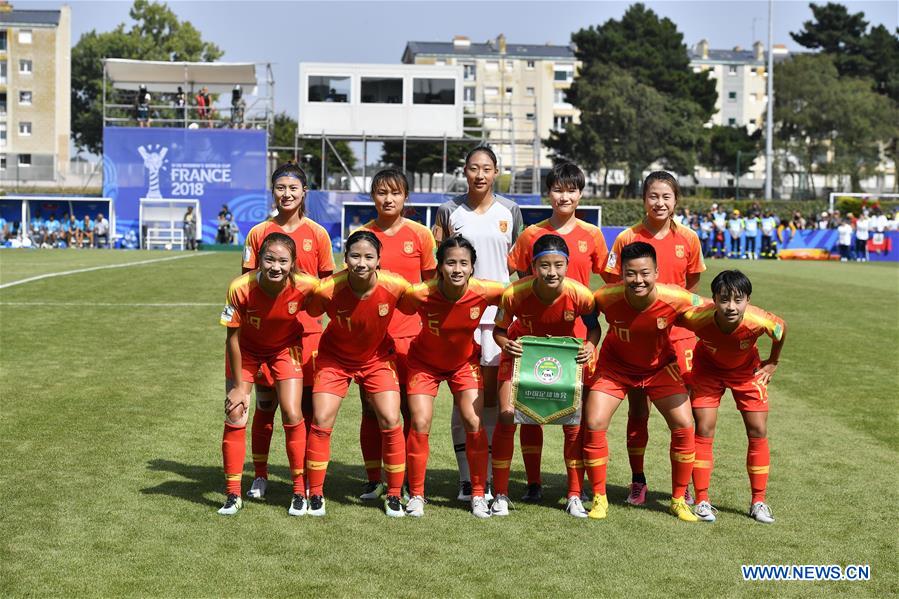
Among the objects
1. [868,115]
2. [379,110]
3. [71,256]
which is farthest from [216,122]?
[868,115]

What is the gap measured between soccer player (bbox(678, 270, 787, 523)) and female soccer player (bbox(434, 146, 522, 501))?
1.26 m

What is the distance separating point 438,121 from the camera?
1778 inches

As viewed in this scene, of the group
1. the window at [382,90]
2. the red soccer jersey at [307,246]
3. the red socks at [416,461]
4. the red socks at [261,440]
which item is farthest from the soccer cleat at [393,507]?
the window at [382,90]

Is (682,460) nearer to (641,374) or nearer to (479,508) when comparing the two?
(641,374)

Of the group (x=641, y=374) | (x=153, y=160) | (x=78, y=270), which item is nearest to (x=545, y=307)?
(x=641, y=374)

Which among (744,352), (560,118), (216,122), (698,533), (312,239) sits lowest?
(698,533)

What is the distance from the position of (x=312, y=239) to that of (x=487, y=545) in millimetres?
2450

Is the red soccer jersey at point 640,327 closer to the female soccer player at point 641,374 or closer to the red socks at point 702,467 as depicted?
the female soccer player at point 641,374

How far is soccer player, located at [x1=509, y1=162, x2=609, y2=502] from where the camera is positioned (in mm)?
6820

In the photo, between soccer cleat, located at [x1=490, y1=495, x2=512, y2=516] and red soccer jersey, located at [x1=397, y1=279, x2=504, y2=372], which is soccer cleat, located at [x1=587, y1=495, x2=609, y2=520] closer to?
soccer cleat, located at [x1=490, y1=495, x2=512, y2=516]

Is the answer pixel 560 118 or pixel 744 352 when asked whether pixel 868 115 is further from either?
pixel 744 352

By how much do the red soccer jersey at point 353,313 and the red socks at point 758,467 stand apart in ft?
7.76

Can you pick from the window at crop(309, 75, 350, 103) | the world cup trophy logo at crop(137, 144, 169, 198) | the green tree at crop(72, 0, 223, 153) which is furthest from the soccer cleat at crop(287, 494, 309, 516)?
the green tree at crop(72, 0, 223, 153)

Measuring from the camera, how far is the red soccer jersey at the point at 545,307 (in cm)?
645
